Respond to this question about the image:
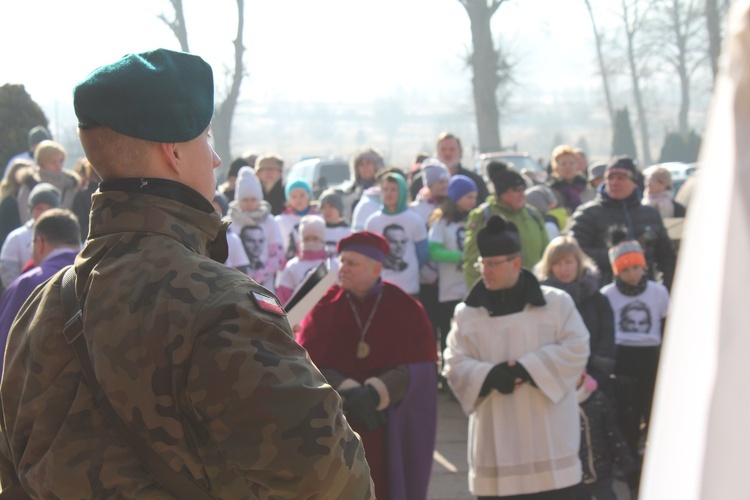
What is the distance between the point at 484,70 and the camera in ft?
103

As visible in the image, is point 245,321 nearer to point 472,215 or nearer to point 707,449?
point 707,449

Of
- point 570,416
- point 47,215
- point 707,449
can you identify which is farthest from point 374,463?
point 707,449

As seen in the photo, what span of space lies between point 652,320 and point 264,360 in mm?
5136

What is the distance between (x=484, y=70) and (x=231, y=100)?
8362 millimetres

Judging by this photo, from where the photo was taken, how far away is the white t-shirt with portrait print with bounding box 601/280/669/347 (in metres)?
6.42

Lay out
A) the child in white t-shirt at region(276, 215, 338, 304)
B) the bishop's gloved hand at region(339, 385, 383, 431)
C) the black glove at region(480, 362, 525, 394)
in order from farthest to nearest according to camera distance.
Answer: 1. the child in white t-shirt at region(276, 215, 338, 304)
2. the black glove at region(480, 362, 525, 394)
3. the bishop's gloved hand at region(339, 385, 383, 431)

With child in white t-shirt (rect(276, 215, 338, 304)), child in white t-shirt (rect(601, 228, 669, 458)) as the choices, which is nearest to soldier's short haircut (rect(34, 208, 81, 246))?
child in white t-shirt (rect(276, 215, 338, 304))

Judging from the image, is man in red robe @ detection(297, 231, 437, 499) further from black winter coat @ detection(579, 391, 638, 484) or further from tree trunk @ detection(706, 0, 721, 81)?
tree trunk @ detection(706, 0, 721, 81)

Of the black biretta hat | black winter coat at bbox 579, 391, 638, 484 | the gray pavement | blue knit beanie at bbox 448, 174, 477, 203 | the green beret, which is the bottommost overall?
the gray pavement

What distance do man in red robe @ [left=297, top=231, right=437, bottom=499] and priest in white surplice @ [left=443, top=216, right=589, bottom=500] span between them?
0.90 ft

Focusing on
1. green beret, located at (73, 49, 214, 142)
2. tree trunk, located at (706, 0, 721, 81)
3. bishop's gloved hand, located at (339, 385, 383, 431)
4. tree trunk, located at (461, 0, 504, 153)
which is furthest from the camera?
tree trunk, located at (461, 0, 504, 153)

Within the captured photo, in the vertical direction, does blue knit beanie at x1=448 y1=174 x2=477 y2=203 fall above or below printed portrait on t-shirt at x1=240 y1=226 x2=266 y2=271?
above

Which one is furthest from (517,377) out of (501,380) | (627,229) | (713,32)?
(713,32)

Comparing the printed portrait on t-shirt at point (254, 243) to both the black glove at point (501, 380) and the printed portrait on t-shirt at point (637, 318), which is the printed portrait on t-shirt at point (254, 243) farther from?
the black glove at point (501, 380)
